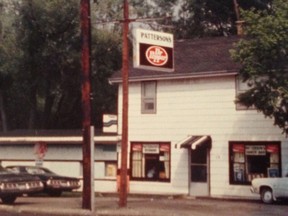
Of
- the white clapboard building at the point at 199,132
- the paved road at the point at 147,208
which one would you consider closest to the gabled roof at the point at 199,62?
the white clapboard building at the point at 199,132

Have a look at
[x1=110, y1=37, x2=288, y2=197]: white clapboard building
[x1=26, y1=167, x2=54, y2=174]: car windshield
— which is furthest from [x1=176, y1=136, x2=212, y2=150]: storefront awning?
[x1=26, y1=167, x2=54, y2=174]: car windshield

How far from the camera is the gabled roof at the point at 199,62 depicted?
32.6m

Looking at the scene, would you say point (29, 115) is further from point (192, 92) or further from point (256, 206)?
point (256, 206)

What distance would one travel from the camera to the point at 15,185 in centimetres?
2689

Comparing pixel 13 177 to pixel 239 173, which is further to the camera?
pixel 239 173

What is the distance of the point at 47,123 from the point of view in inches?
2181

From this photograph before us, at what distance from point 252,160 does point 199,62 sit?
18.6 feet

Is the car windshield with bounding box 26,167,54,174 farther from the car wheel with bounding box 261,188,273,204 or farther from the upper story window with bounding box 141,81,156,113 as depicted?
the car wheel with bounding box 261,188,273,204

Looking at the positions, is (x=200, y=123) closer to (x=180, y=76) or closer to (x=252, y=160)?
(x=180, y=76)

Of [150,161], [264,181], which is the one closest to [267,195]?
Answer: [264,181]

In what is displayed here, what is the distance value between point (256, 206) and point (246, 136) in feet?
18.3

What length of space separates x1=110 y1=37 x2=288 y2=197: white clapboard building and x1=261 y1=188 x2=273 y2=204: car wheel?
2.12 m

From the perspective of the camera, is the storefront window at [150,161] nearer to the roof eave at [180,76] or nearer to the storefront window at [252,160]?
the roof eave at [180,76]

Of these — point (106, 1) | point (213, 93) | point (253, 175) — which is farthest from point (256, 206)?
point (106, 1)
